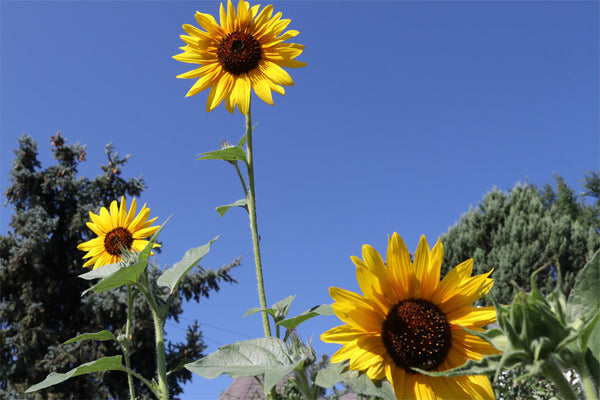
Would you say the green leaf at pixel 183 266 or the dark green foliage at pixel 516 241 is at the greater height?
the dark green foliage at pixel 516 241

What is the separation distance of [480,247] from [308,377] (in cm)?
1387

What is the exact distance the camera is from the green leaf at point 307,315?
1.21 m

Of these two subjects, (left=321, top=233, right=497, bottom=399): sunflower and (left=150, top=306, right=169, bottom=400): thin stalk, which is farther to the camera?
(left=150, top=306, right=169, bottom=400): thin stalk

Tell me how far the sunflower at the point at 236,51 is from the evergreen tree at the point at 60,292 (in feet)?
28.2

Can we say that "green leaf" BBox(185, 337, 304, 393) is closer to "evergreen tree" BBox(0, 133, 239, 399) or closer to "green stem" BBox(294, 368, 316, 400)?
"green stem" BBox(294, 368, 316, 400)

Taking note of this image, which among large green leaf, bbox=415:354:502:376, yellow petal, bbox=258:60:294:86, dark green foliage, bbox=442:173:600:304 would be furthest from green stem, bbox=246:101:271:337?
dark green foliage, bbox=442:173:600:304

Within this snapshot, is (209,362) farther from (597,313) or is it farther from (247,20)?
(247,20)

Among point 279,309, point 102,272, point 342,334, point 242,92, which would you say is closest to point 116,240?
A: point 102,272

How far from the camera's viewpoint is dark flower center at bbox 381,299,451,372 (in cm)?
96

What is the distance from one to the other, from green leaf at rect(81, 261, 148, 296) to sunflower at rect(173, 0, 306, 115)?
2.14 feet

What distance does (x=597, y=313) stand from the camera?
22.0 inches

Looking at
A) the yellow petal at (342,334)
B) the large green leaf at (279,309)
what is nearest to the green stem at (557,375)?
the yellow petal at (342,334)

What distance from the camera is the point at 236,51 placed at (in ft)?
6.04

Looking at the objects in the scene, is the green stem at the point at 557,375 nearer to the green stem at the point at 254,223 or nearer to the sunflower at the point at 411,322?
the sunflower at the point at 411,322
